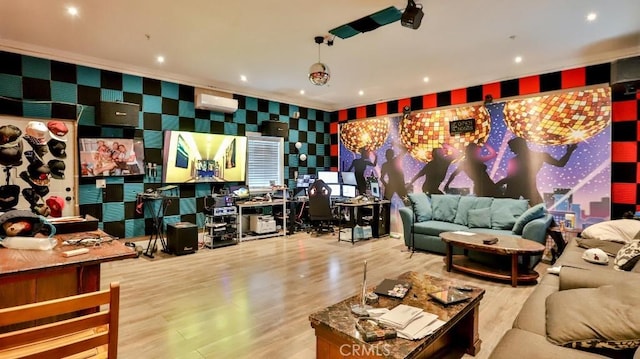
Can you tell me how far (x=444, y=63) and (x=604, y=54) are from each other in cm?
215

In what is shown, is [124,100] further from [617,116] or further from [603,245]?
[617,116]

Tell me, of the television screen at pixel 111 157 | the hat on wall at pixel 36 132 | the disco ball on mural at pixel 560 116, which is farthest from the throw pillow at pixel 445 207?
the hat on wall at pixel 36 132

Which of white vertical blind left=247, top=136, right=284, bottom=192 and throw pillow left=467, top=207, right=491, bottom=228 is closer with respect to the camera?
throw pillow left=467, top=207, right=491, bottom=228

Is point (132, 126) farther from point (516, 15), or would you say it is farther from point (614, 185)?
point (614, 185)

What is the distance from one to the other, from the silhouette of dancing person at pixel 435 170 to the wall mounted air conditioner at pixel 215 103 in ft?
13.2

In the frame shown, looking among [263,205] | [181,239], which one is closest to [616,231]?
[263,205]

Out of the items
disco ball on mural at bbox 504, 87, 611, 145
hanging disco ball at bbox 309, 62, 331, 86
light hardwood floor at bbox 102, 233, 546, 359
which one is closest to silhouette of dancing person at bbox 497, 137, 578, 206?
disco ball on mural at bbox 504, 87, 611, 145

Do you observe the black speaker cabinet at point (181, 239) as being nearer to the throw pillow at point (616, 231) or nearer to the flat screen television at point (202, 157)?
the flat screen television at point (202, 157)

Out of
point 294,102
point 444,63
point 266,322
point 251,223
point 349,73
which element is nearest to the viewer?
point 266,322

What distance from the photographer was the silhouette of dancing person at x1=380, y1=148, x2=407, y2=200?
7145 millimetres

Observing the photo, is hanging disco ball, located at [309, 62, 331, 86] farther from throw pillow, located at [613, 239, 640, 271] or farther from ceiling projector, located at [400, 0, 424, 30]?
throw pillow, located at [613, 239, 640, 271]

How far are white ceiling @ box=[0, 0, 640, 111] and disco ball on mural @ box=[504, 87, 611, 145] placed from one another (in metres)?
0.49

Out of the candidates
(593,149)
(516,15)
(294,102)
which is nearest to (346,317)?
(516,15)

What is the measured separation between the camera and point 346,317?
6.45ft
